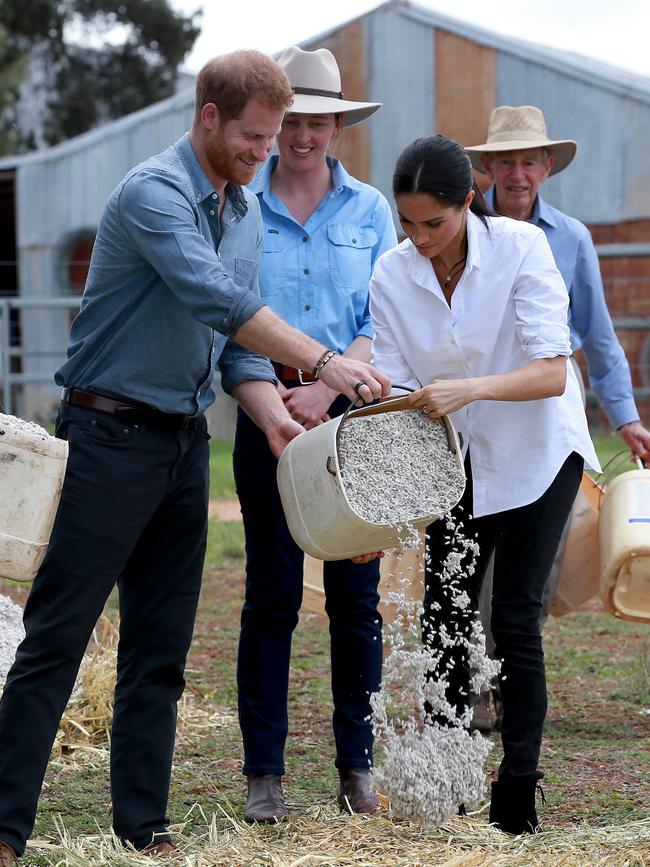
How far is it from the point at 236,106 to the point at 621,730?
9.06 feet

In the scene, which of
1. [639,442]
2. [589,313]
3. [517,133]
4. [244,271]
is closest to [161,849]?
[244,271]

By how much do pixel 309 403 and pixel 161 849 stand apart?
1.29 m

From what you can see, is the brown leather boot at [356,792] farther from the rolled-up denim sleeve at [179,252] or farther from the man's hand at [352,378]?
the rolled-up denim sleeve at [179,252]

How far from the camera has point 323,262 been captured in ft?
12.9

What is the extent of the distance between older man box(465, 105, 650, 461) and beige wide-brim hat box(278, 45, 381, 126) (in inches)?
29.1

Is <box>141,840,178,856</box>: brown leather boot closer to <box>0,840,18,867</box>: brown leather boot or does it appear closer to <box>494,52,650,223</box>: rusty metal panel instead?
<box>0,840,18,867</box>: brown leather boot

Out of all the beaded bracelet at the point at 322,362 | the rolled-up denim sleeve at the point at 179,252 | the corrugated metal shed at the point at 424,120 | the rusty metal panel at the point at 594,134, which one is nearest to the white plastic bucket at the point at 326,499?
the beaded bracelet at the point at 322,362

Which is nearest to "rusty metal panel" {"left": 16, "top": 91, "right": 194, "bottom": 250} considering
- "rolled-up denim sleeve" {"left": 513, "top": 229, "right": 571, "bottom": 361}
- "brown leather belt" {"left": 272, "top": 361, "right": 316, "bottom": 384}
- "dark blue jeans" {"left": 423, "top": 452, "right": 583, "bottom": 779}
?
"brown leather belt" {"left": 272, "top": 361, "right": 316, "bottom": 384}

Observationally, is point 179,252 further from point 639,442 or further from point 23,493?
point 639,442

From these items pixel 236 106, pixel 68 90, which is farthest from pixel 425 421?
pixel 68 90

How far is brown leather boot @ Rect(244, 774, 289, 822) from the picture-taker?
144 inches

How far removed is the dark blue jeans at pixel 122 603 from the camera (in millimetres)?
3137

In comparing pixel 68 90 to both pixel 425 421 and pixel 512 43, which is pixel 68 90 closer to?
pixel 512 43

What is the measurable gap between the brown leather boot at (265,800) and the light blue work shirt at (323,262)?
129 centimetres
